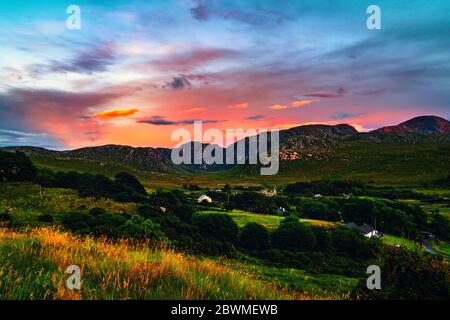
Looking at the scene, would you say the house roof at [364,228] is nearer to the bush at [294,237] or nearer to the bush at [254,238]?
the bush at [294,237]

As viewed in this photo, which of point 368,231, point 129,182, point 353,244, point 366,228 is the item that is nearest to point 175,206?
point 129,182

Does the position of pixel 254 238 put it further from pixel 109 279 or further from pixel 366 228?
pixel 109 279

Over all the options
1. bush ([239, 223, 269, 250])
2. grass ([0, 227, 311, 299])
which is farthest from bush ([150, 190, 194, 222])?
grass ([0, 227, 311, 299])

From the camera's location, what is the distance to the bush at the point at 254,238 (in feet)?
319

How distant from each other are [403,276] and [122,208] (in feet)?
254

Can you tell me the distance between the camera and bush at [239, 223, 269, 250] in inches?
3831

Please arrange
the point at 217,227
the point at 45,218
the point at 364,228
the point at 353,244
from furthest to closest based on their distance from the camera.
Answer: the point at 364,228, the point at 353,244, the point at 217,227, the point at 45,218

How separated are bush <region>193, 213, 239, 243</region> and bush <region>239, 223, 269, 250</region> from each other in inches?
140

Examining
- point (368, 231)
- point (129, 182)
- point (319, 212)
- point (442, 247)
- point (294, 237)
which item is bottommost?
point (442, 247)

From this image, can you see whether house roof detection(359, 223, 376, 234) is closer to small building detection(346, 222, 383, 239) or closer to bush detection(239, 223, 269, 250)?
small building detection(346, 222, 383, 239)

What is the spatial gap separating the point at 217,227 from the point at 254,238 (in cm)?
1072

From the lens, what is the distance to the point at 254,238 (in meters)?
97.4

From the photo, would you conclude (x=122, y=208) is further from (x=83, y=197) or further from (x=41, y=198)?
(x=41, y=198)
